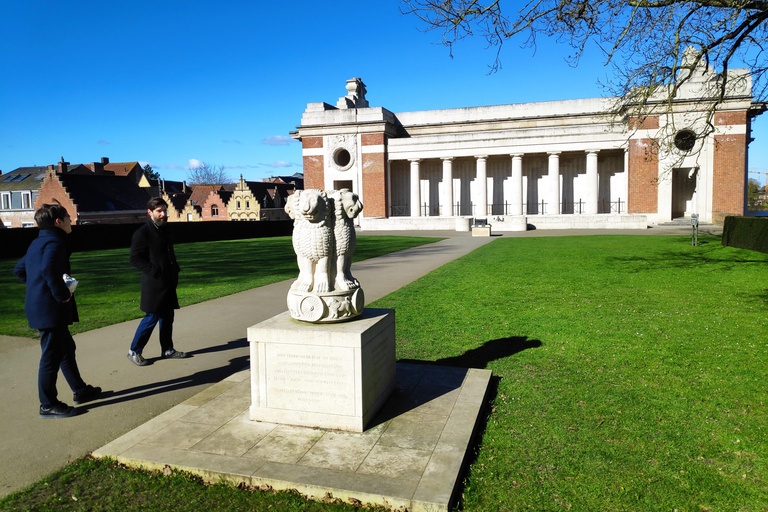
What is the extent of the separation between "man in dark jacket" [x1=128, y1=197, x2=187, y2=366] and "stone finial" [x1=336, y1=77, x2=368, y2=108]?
132 feet

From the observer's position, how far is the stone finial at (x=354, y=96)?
44750mm

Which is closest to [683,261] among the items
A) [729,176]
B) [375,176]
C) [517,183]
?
[517,183]

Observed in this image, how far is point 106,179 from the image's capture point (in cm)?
5306

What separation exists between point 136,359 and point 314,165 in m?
38.0

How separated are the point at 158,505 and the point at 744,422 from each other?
4995mm

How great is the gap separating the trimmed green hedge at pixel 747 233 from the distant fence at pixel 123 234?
25.4 meters

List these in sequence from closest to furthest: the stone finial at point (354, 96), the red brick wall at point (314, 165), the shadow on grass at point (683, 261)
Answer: the shadow on grass at point (683, 261) → the red brick wall at point (314, 165) → the stone finial at point (354, 96)

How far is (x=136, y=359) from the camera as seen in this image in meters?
6.59

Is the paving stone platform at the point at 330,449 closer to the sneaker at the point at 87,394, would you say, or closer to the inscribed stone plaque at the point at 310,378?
the inscribed stone plaque at the point at 310,378

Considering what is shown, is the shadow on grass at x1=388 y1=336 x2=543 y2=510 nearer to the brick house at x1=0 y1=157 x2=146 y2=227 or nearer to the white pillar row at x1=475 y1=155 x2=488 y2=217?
the white pillar row at x1=475 y1=155 x2=488 y2=217

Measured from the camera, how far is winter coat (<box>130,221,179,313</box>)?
6.41 m

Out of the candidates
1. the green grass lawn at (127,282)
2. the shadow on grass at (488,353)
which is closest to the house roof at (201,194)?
the green grass lawn at (127,282)

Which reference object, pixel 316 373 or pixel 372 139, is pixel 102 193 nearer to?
pixel 372 139

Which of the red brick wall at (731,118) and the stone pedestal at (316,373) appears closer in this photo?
the stone pedestal at (316,373)
